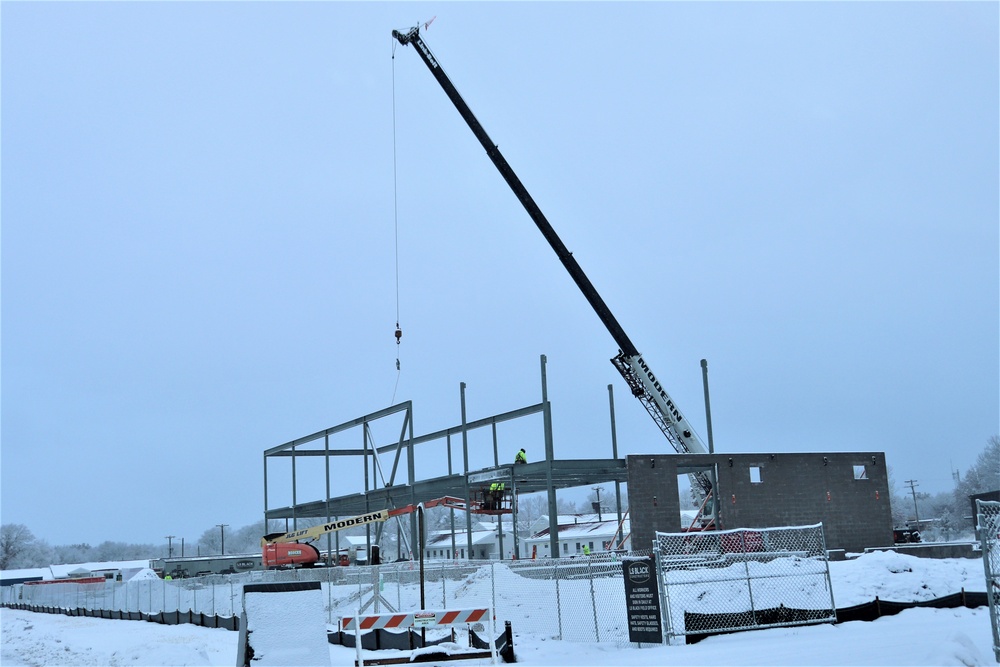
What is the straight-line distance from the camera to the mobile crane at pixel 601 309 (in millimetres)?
33812

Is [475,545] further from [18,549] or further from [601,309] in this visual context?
[18,549]

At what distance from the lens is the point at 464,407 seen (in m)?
38.2

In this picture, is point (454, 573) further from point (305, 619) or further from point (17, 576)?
point (17, 576)

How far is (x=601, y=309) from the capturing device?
1339 inches

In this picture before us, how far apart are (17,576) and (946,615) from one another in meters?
119

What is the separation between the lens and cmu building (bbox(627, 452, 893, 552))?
97.8ft

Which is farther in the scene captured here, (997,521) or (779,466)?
(779,466)

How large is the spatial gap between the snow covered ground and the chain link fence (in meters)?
0.53

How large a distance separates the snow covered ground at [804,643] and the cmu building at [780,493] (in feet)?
29.6

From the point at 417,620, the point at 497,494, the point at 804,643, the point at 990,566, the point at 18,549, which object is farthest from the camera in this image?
the point at 18,549

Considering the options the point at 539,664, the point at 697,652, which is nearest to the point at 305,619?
the point at 539,664

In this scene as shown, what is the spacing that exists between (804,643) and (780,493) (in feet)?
62.6

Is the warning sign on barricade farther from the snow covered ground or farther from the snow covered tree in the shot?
the snow covered tree

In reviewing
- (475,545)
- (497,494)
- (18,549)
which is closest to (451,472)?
(497,494)
